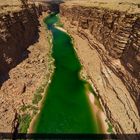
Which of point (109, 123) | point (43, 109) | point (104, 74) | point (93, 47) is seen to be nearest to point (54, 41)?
point (93, 47)

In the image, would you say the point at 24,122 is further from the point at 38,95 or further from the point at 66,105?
the point at 66,105

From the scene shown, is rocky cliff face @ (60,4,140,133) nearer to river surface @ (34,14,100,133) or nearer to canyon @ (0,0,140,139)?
canyon @ (0,0,140,139)

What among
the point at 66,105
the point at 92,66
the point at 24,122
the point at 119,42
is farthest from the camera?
the point at 92,66

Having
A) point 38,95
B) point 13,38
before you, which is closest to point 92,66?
point 38,95

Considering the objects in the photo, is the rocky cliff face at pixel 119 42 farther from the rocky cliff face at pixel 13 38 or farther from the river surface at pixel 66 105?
the rocky cliff face at pixel 13 38

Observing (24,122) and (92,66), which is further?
(92,66)

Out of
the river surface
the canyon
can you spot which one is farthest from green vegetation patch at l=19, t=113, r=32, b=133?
the river surface

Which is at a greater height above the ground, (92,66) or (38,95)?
(38,95)

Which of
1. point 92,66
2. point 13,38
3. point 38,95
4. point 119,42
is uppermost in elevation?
point 119,42
